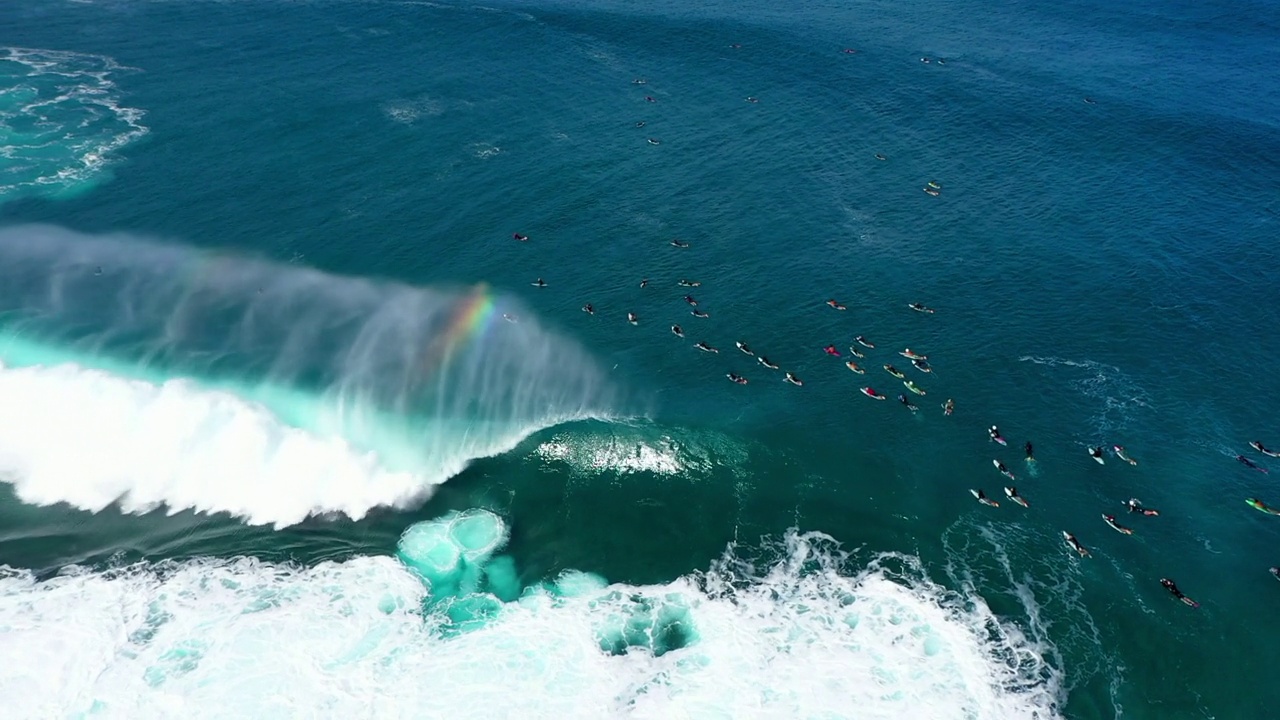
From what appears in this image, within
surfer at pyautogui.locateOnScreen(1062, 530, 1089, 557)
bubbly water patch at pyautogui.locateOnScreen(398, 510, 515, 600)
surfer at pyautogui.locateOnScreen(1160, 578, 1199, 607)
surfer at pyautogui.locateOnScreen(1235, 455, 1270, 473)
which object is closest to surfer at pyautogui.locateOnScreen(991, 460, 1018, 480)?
surfer at pyautogui.locateOnScreen(1062, 530, 1089, 557)

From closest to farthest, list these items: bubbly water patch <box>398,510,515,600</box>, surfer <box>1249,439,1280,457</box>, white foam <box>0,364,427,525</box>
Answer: bubbly water patch <box>398,510,515,600</box> < white foam <box>0,364,427,525</box> < surfer <box>1249,439,1280,457</box>

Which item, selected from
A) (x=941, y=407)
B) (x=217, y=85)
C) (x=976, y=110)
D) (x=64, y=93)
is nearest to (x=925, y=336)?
(x=941, y=407)

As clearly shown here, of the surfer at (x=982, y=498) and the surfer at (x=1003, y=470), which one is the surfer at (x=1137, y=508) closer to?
the surfer at (x=1003, y=470)

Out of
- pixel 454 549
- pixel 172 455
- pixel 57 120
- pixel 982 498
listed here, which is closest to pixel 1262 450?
pixel 982 498

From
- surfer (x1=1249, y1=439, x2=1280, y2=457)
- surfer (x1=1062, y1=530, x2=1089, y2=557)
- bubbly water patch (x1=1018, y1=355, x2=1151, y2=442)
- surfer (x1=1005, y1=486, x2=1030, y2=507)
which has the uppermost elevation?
bubbly water patch (x1=1018, y1=355, x2=1151, y2=442)

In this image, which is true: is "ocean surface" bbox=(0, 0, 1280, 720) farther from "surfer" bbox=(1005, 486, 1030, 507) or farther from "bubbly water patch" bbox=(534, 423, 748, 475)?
"surfer" bbox=(1005, 486, 1030, 507)

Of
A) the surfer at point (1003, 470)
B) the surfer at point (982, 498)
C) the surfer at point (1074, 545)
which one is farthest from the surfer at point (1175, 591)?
the surfer at point (1003, 470)

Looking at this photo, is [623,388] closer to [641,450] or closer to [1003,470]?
[641,450]
